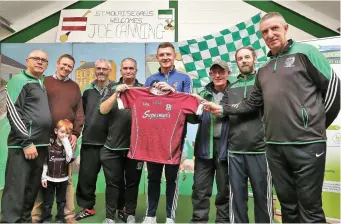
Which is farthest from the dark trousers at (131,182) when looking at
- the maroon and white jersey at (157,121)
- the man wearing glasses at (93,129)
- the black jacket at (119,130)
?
the man wearing glasses at (93,129)

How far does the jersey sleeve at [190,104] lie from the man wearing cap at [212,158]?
8.5 inches

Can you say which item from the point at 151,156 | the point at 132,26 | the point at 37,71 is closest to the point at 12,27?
the point at 132,26

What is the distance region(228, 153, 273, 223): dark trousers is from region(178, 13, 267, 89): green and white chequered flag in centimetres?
173

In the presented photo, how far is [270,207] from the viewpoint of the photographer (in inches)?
94.6

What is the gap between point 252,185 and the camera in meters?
2.41

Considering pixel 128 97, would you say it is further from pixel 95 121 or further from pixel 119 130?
pixel 95 121

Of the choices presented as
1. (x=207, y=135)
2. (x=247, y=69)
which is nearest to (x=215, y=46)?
(x=247, y=69)

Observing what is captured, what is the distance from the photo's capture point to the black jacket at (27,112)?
2.46 m

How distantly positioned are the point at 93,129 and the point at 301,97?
2230 mm

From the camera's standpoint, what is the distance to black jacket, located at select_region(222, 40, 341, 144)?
1872 millimetres

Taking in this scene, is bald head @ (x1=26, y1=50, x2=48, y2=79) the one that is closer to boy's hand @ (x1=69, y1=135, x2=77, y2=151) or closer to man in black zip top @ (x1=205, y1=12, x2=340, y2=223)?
boy's hand @ (x1=69, y1=135, x2=77, y2=151)

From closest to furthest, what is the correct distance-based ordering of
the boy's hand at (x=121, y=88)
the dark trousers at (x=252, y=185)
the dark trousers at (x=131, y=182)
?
the dark trousers at (x=252, y=185) < the boy's hand at (x=121, y=88) < the dark trousers at (x=131, y=182)

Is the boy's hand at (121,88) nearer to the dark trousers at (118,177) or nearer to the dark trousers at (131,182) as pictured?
the dark trousers at (118,177)

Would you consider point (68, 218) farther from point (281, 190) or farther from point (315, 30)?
point (315, 30)
